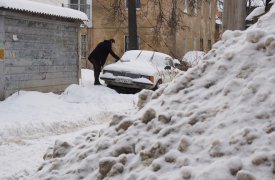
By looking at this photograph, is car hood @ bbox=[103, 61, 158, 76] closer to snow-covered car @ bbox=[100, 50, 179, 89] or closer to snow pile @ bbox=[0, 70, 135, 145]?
snow-covered car @ bbox=[100, 50, 179, 89]

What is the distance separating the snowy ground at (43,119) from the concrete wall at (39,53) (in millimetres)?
740

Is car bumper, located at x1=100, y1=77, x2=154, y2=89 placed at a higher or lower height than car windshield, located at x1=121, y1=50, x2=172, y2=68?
lower

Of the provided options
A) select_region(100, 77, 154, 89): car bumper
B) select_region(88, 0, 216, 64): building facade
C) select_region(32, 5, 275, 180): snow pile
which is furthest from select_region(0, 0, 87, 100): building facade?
select_region(88, 0, 216, 64): building facade

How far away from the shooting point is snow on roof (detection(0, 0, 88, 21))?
12.4 m

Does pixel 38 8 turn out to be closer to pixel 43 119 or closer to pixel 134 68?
pixel 134 68

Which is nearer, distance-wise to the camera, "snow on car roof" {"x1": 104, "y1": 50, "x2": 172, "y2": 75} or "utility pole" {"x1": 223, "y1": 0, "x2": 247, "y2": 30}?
"utility pole" {"x1": 223, "y1": 0, "x2": 247, "y2": 30}

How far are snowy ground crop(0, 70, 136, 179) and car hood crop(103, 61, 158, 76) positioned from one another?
90 centimetres

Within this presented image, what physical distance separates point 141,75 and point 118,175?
13137 mm

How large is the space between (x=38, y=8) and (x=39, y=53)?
1375 millimetres

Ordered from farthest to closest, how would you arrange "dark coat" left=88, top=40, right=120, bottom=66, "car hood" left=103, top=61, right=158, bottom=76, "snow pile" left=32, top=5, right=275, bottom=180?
"dark coat" left=88, top=40, right=120, bottom=66 < "car hood" left=103, top=61, right=158, bottom=76 < "snow pile" left=32, top=5, right=275, bottom=180

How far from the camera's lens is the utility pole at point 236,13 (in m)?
5.03

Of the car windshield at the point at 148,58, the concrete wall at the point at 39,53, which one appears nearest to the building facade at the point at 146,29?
the car windshield at the point at 148,58

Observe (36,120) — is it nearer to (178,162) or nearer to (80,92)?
(80,92)

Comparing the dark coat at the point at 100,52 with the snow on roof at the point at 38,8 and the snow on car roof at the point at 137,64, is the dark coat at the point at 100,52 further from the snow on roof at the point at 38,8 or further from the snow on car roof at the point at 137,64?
the snow on roof at the point at 38,8
